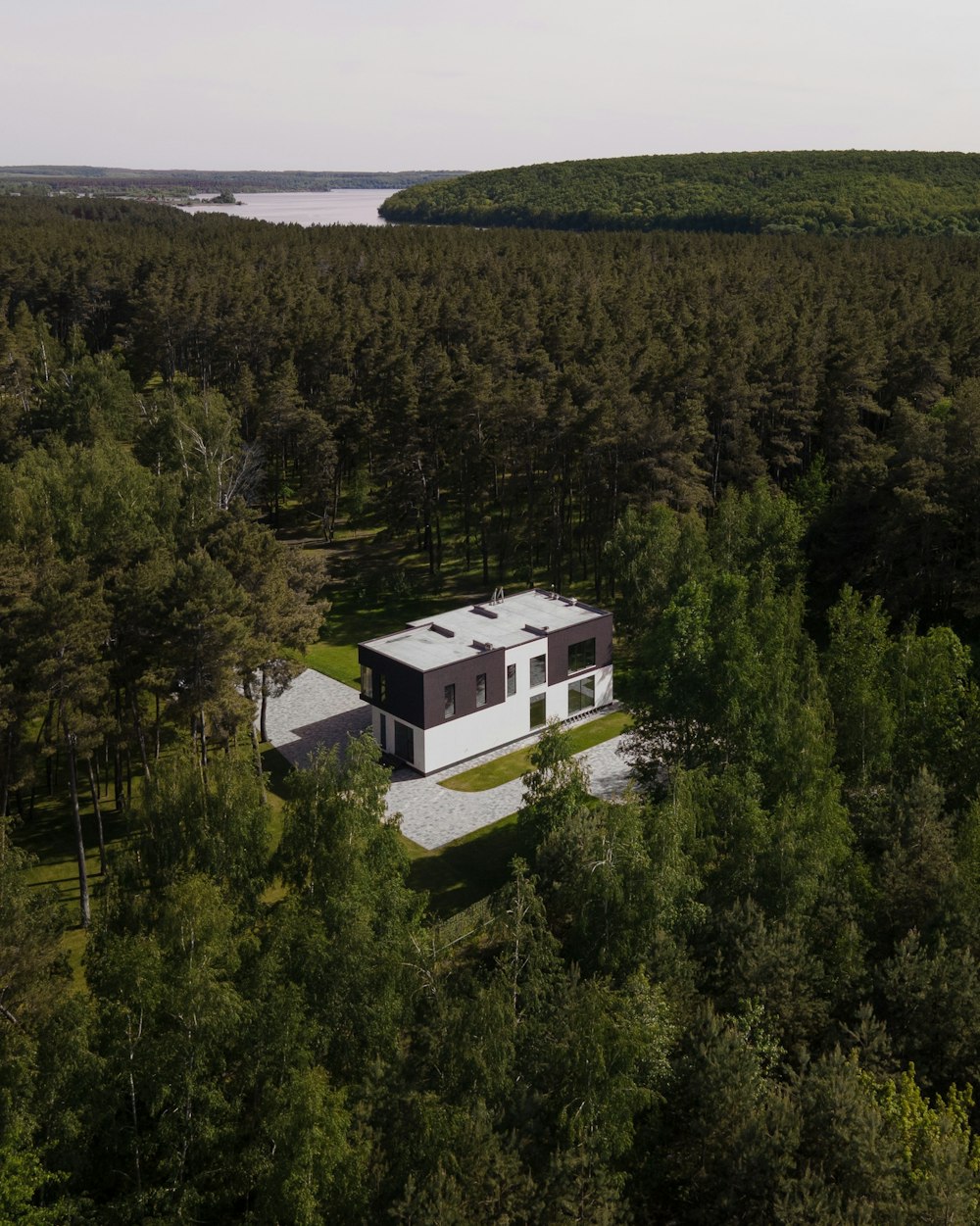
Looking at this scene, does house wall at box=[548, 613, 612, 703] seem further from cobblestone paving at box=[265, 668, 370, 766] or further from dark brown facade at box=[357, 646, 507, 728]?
cobblestone paving at box=[265, 668, 370, 766]

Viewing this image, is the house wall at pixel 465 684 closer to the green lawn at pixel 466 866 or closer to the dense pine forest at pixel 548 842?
the dense pine forest at pixel 548 842

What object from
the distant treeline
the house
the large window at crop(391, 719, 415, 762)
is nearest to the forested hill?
the distant treeline

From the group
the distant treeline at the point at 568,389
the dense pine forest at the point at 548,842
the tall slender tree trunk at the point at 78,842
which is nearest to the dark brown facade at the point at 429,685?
the dense pine forest at the point at 548,842

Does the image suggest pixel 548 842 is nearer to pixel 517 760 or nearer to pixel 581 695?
pixel 517 760

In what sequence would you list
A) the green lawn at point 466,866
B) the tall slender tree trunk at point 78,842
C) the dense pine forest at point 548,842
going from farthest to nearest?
the green lawn at point 466,866 → the tall slender tree trunk at point 78,842 → the dense pine forest at point 548,842

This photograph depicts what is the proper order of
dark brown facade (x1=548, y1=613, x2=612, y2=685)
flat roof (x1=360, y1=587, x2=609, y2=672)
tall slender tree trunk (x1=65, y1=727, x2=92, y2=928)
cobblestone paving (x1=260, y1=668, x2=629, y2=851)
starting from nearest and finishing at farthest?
tall slender tree trunk (x1=65, y1=727, x2=92, y2=928) → cobblestone paving (x1=260, y1=668, x2=629, y2=851) → flat roof (x1=360, y1=587, x2=609, y2=672) → dark brown facade (x1=548, y1=613, x2=612, y2=685)
